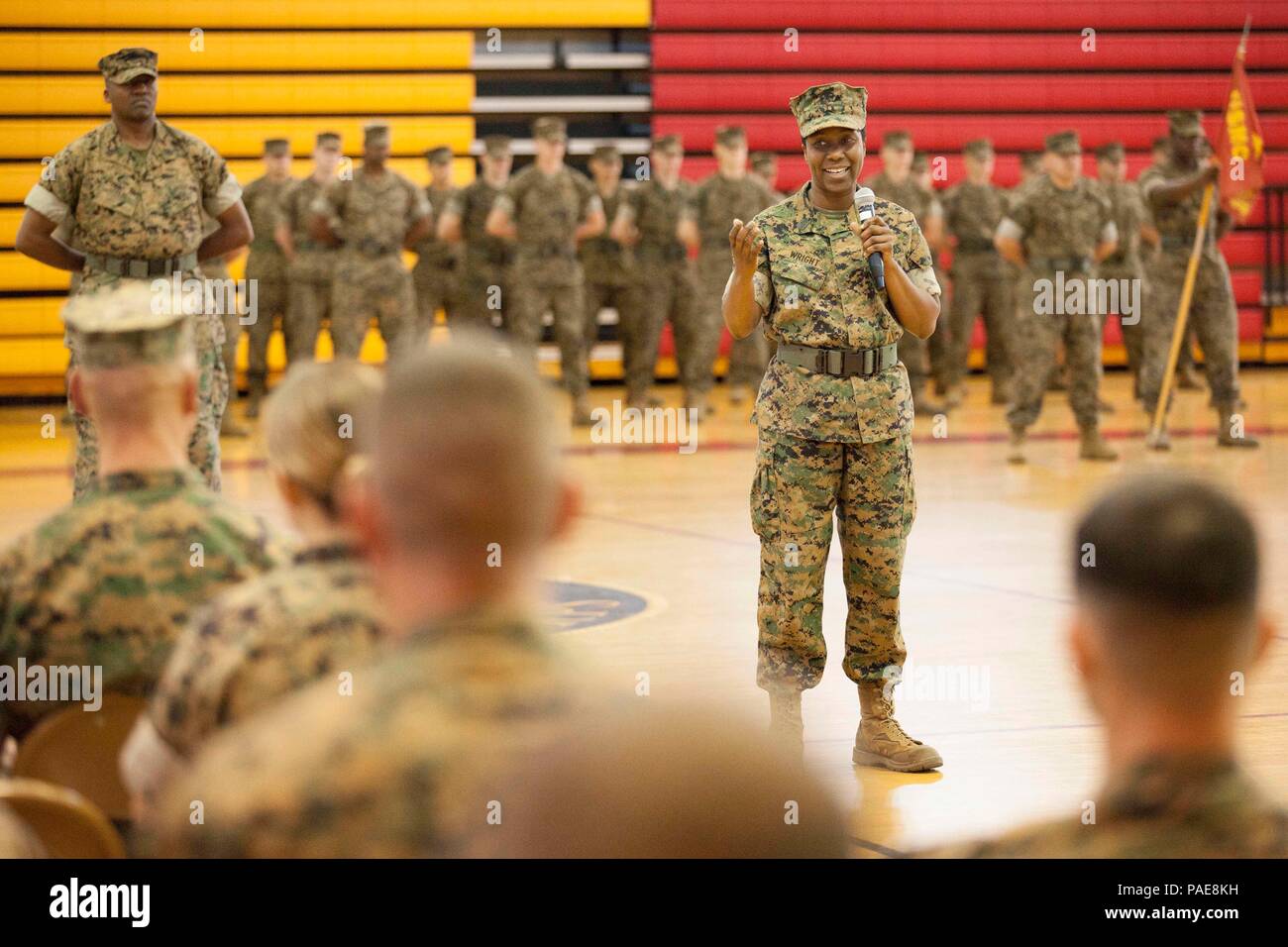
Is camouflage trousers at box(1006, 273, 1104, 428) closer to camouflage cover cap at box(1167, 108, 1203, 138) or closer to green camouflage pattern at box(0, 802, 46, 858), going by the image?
camouflage cover cap at box(1167, 108, 1203, 138)

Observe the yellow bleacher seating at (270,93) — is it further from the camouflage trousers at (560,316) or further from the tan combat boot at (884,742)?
the tan combat boot at (884,742)

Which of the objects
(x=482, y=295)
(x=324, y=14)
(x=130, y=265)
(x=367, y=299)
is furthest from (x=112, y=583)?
(x=324, y=14)

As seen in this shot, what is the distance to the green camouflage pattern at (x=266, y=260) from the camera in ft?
46.0

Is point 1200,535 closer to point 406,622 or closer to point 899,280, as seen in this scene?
point 406,622

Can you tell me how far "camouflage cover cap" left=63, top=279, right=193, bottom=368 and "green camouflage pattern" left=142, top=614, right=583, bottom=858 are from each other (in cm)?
136

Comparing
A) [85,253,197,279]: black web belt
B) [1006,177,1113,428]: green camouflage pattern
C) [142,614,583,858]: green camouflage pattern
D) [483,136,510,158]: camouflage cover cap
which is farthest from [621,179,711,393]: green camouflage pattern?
[142,614,583,858]: green camouflage pattern

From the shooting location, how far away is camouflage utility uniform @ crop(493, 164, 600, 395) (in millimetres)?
13273

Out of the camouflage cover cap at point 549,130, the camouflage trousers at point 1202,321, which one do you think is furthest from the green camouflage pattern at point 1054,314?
the camouflage cover cap at point 549,130

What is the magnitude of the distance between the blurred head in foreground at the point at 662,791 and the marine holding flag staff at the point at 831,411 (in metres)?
3.12

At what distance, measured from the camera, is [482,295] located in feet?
46.6

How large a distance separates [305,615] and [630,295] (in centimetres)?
1203

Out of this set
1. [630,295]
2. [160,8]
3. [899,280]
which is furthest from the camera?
[160,8]

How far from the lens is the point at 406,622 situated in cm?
160
